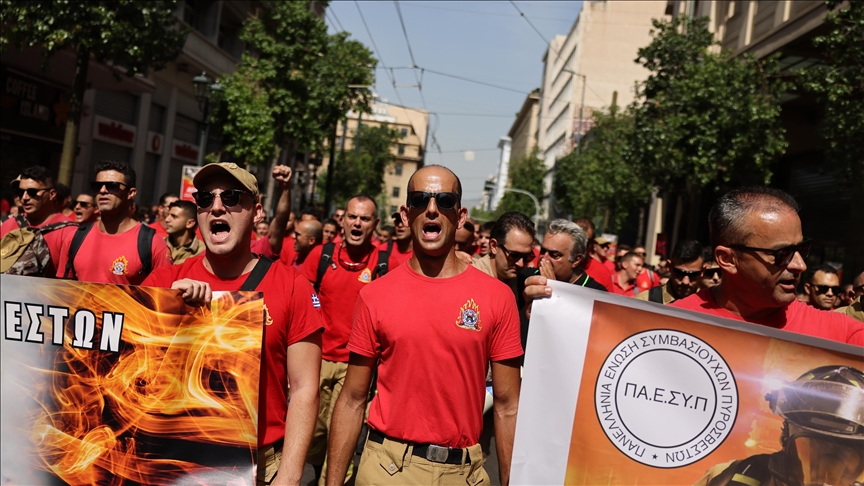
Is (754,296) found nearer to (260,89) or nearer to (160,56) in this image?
(160,56)

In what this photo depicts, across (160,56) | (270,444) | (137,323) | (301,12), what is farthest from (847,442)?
(301,12)

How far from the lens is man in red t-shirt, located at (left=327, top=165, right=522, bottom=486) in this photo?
11.0 ft

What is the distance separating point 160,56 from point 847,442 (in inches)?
569

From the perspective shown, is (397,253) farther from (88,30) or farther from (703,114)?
(703,114)

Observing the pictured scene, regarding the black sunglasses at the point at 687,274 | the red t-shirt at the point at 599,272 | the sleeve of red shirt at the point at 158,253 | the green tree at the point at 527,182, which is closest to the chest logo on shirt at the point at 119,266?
the sleeve of red shirt at the point at 158,253

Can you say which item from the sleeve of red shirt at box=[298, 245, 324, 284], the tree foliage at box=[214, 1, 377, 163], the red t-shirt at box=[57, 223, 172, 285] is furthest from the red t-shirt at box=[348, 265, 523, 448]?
the tree foliage at box=[214, 1, 377, 163]

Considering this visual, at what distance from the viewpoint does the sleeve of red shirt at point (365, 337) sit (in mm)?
3449

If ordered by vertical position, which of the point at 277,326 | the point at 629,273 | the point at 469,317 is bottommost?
the point at 277,326

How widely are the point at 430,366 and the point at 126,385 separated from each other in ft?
3.88

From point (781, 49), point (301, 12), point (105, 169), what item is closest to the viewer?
point (105, 169)

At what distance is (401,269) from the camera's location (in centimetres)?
362

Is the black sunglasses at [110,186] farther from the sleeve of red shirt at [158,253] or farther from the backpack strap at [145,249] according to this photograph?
the sleeve of red shirt at [158,253]

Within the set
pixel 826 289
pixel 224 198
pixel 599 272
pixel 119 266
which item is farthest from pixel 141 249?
pixel 826 289

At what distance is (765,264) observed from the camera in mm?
2861
